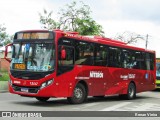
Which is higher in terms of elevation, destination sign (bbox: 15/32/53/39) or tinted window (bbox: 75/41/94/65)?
destination sign (bbox: 15/32/53/39)

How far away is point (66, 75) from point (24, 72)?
5.46 feet

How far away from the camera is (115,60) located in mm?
20688

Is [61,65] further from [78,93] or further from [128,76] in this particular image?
[128,76]

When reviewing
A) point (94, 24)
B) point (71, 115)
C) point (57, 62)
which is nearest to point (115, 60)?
point (57, 62)

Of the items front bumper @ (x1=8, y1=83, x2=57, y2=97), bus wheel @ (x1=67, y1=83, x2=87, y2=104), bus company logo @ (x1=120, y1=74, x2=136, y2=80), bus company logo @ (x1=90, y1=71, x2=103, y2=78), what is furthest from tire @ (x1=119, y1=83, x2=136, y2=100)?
front bumper @ (x1=8, y1=83, x2=57, y2=97)

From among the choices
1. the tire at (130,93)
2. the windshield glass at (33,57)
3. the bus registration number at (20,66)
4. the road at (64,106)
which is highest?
the windshield glass at (33,57)

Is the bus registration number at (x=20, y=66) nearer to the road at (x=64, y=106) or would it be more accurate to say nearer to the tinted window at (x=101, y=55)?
the road at (x=64, y=106)

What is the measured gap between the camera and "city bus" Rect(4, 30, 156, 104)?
16.0 m

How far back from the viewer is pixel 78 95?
57.2 feet

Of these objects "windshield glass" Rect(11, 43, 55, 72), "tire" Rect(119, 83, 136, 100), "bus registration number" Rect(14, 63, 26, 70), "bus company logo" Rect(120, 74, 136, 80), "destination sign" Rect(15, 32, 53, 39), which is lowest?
"tire" Rect(119, 83, 136, 100)

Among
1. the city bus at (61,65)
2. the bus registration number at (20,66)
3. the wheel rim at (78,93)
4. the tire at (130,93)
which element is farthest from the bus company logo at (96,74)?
the tire at (130,93)

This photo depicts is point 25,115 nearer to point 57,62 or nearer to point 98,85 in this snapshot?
point 57,62

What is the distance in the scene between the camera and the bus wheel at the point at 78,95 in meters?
17.2

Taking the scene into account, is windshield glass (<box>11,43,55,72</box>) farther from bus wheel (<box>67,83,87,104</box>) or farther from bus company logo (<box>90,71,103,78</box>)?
bus company logo (<box>90,71,103,78</box>)
